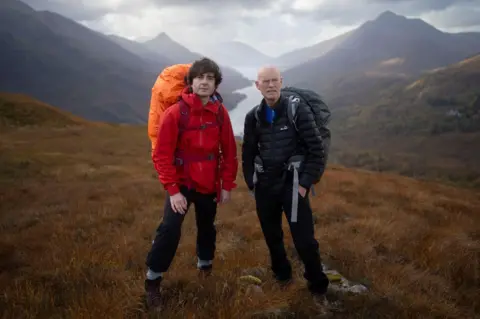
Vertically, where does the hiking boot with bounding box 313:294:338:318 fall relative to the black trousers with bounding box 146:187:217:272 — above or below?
below

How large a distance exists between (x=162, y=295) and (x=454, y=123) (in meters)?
208

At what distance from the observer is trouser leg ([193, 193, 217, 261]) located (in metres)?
4.46

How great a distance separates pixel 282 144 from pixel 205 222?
1.37 m

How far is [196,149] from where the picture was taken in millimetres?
4254

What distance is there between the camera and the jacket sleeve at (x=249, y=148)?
182 inches

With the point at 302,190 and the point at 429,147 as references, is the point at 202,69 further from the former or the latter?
the point at 429,147

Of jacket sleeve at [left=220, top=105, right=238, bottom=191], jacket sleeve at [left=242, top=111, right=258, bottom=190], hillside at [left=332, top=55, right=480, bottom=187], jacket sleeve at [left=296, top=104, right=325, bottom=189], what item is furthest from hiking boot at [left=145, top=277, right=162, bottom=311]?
hillside at [left=332, top=55, right=480, bottom=187]

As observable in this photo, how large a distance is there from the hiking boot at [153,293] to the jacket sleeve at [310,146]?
79.6 inches

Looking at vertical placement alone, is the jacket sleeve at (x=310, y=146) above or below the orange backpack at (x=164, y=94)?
below

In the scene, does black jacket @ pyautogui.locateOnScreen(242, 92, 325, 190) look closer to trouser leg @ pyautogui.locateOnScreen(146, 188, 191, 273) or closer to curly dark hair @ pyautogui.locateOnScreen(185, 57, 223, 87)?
curly dark hair @ pyautogui.locateOnScreen(185, 57, 223, 87)

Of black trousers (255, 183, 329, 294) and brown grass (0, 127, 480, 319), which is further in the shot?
black trousers (255, 183, 329, 294)

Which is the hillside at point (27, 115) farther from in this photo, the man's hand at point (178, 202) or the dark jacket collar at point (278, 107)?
the dark jacket collar at point (278, 107)

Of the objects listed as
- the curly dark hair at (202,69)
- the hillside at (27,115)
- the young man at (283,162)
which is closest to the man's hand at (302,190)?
the young man at (283,162)

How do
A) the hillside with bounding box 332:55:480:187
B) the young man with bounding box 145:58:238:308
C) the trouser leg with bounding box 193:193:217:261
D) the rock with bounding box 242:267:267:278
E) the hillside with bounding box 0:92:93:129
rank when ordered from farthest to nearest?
1. the hillside with bounding box 332:55:480:187
2. the hillside with bounding box 0:92:93:129
3. the rock with bounding box 242:267:267:278
4. the trouser leg with bounding box 193:193:217:261
5. the young man with bounding box 145:58:238:308
